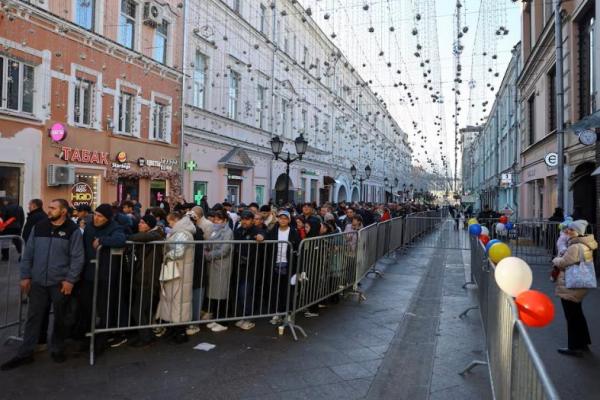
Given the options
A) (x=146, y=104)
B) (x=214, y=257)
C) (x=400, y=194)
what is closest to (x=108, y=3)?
(x=146, y=104)

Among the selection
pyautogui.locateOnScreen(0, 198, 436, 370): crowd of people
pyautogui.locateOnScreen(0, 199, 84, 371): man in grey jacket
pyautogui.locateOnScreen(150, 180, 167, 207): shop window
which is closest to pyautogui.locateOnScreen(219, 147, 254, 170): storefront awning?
pyautogui.locateOnScreen(150, 180, 167, 207): shop window

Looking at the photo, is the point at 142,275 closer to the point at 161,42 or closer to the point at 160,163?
the point at 160,163

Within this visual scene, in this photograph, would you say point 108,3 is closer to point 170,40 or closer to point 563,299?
point 170,40

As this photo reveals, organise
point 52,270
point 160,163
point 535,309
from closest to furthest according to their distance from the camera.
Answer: point 535,309
point 52,270
point 160,163

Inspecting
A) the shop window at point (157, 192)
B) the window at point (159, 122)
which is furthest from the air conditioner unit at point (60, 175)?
the window at point (159, 122)

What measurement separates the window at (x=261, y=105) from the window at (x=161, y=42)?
25.2 ft

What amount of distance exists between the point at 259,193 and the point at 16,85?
48.2 feet

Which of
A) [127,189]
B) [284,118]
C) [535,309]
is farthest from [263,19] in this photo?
[535,309]

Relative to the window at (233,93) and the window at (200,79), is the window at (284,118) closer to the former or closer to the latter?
the window at (233,93)

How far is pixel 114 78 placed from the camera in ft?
52.4

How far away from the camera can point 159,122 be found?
18375 millimetres

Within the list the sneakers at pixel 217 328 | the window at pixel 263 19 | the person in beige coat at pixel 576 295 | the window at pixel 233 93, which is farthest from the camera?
the window at pixel 263 19

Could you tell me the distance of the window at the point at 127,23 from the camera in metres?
16.5

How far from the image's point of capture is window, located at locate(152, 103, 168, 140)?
18.1 metres
